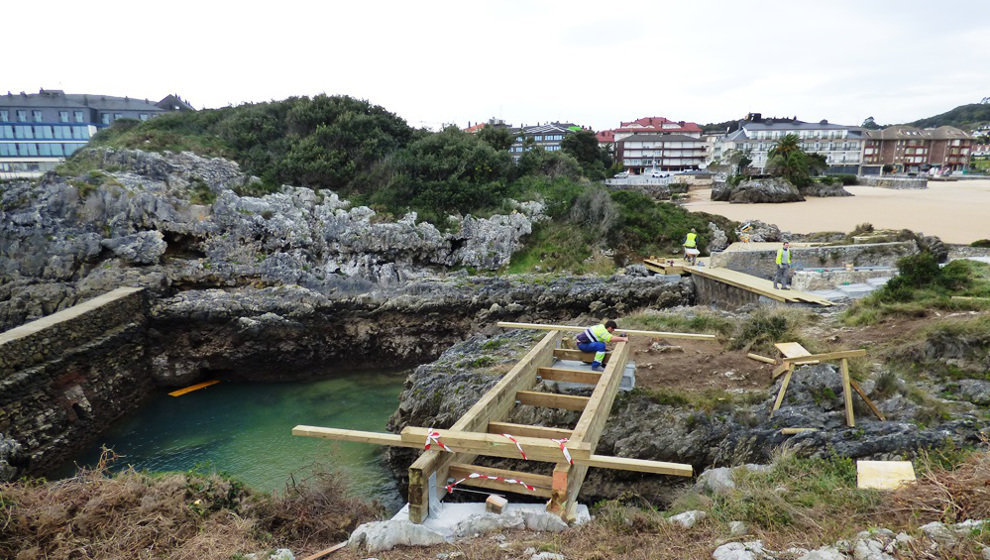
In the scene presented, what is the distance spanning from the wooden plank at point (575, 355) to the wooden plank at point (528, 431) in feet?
8.39

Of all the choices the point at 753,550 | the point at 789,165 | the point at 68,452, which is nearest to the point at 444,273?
the point at 68,452

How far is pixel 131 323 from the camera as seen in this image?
15.1 m

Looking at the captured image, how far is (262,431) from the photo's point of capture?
42.1ft

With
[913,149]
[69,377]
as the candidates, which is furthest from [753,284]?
[913,149]

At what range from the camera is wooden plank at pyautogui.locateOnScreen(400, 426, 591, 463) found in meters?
5.08

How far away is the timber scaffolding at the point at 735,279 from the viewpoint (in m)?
12.9

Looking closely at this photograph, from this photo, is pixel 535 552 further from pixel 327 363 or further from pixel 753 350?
pixel 327 363

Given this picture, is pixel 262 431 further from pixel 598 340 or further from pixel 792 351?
pixel 792 351

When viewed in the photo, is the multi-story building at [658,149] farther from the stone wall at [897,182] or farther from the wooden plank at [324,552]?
the wooden plank at [324,552]

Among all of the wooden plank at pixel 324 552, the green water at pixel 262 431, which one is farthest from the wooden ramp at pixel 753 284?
the wooden plank at pixel 324 552

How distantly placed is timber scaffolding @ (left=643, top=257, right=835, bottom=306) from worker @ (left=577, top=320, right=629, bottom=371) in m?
7.23

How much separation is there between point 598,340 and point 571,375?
0.76 meters

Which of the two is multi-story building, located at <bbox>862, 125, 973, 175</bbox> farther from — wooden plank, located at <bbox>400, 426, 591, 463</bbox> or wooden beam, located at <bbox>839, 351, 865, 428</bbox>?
wooden plank, located at <bbox>400, 426, 591, 463</bbox>

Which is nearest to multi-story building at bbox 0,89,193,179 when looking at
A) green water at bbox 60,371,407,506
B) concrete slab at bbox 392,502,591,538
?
green water at bbox 60,371,407,506
